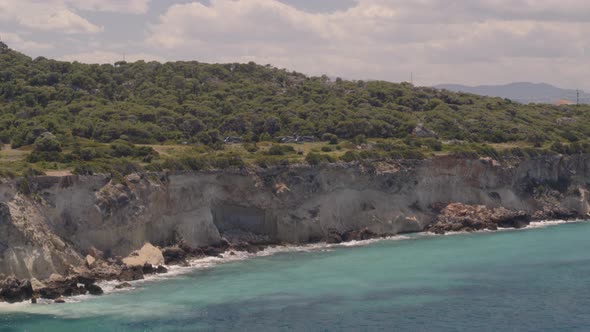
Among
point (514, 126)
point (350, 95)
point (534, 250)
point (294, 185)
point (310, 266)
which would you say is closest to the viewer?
point (310, 266)

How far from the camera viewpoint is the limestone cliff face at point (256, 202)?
172 ft

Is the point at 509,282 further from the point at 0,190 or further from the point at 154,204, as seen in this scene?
the point at 0,190

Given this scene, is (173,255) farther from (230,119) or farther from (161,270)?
(230,119)

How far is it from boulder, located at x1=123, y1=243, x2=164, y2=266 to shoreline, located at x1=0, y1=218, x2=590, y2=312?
85 centimetres

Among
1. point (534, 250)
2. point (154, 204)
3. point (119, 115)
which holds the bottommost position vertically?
point (534, 250)

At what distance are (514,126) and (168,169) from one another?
47449 millimetres

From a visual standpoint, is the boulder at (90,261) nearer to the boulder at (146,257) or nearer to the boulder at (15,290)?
the boulder at (146,257)

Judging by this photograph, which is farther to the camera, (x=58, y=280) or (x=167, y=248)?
(x=167, y=248)

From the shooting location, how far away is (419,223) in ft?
238

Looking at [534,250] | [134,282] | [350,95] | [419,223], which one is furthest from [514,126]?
[134,282]

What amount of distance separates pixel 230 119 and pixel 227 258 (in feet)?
99.3

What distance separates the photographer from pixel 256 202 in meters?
66.1

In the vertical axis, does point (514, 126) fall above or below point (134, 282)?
above

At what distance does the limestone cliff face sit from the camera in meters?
52.4
